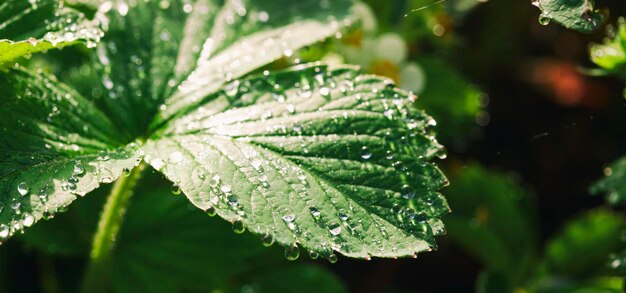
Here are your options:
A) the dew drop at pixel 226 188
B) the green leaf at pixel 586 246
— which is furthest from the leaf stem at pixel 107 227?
the green leaf at pixel 586 246

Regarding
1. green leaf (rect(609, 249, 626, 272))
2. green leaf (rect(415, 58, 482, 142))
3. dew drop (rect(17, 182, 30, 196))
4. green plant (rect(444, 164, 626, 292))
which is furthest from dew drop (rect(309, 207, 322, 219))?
green leaf (rect(415, 58, 482, 142))

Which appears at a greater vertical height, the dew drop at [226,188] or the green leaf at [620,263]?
the green leaf at [620,263]

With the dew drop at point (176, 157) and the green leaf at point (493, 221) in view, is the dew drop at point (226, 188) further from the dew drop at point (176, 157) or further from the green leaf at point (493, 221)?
the green leaf at point (493, 221)

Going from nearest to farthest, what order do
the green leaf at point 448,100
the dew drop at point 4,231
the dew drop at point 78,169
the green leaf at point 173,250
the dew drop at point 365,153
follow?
the dew drop at point 4,231
the dew drop at point 78,169
the dew drop at point 365,153
the green leaf at point 173,250
the green leaf at point 448,100

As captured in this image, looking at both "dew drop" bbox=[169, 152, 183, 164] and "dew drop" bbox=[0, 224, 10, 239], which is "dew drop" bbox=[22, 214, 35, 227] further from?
"dew drop" bbox=[169, 152, 183, 164]

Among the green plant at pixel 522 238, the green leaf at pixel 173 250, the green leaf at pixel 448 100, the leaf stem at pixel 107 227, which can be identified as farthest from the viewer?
the green leaf at pixel 448 100

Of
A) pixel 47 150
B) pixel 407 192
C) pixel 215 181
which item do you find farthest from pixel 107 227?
pixel 407 192

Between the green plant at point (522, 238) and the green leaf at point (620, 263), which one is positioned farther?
the green plant at point (522, 238)

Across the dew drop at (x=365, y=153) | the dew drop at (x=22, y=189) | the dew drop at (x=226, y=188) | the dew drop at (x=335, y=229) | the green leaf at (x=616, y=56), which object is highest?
the green leaf at (x=616, y=56)
